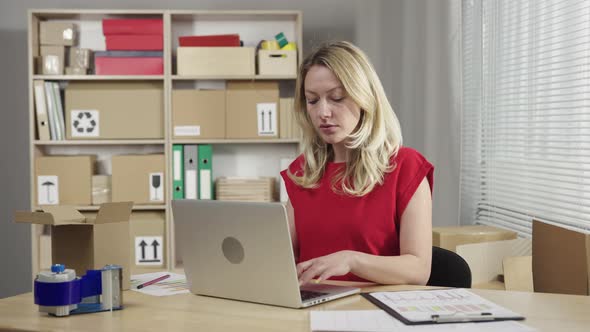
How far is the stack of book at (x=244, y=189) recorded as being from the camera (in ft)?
13.0

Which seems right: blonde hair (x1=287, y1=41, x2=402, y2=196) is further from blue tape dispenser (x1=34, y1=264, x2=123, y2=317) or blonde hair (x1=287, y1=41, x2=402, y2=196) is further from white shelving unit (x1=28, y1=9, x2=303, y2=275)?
white shelving unit (x1=28, y1=9, x2=303, y2=275)

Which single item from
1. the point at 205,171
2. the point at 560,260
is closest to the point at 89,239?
the point at 560,260

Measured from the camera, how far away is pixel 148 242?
392 centimetres

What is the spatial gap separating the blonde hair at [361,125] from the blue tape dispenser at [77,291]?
28.0 inches

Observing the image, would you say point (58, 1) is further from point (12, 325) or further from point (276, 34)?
point (12, 325)

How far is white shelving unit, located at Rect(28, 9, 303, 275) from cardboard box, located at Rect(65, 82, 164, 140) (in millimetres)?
48

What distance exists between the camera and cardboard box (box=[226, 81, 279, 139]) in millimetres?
3928

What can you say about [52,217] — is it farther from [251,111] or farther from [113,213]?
[251,111]

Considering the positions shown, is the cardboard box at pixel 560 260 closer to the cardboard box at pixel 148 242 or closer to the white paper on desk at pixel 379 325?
the white paper on desk at pixel 379 325

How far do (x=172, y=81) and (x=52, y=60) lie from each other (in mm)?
685

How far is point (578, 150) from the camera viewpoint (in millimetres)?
2525

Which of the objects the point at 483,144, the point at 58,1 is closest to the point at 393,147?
the point at 483,144

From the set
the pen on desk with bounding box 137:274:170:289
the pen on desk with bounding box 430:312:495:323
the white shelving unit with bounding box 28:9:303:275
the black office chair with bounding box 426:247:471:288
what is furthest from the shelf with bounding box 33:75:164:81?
the pen on desk with bounding box 430:312:495:323

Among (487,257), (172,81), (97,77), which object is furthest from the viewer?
(172,81)
